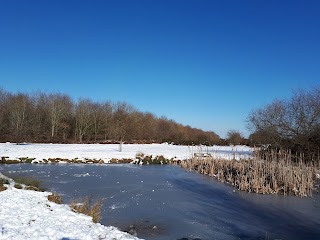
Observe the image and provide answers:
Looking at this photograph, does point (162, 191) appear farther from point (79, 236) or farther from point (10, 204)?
point (79, 236)

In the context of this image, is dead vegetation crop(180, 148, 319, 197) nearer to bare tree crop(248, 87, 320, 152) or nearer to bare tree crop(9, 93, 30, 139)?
bare tree crop(248, 87, 320, 152)

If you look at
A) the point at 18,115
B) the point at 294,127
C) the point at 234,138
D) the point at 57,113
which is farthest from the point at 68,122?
the point at 294,127

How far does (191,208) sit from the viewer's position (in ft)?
37.7

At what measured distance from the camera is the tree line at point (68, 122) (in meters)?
48.4

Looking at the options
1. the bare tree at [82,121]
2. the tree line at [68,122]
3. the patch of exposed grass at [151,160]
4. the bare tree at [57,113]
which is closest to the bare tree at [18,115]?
the tree line at [68,122]

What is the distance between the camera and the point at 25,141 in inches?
1674

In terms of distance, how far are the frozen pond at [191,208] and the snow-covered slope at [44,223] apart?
1.07 metres

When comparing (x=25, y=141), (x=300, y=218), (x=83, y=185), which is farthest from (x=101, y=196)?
(x=25, y=141)

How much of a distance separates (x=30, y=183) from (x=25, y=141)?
30.9 meters

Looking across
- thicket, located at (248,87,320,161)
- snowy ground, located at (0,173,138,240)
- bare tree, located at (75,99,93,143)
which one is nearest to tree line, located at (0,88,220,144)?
bare tree, located at (75,99,93,143)

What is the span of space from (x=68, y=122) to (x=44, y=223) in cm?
4663

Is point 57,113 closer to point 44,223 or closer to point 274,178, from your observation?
point 274,178

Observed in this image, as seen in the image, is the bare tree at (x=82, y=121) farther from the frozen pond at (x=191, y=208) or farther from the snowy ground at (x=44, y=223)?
the snowy ground at (x=44, y=223)

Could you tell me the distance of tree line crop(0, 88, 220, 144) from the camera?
159 feet
